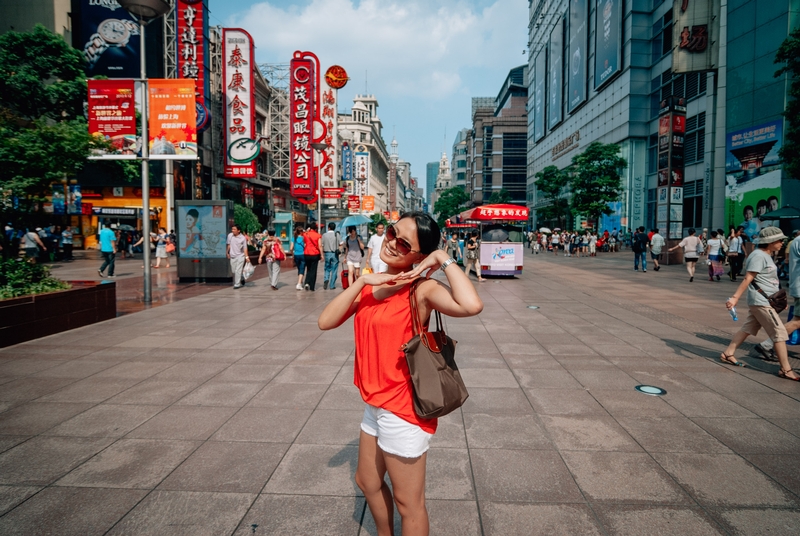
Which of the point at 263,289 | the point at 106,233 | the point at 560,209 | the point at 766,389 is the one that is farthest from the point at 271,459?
the point at 560,209

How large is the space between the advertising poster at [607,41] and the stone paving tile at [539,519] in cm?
4641

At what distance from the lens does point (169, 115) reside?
11805mm

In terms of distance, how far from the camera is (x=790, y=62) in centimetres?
1689

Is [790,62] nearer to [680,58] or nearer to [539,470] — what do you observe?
[680,58]

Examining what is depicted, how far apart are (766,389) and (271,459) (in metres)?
5.03

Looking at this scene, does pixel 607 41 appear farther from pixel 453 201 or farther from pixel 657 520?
pixel 453 201

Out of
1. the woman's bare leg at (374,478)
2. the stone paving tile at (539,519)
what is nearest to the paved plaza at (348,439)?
the stone paving tile at (539,519)

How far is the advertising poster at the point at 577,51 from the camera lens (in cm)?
5112

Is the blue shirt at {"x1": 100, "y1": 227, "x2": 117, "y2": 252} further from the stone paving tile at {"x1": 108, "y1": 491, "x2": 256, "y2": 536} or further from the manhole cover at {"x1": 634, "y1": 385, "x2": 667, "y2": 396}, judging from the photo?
the manhole cover at {"x1": 634, "y1": 385, "x2": 667, "y2": 396}

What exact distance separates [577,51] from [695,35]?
1016 inches

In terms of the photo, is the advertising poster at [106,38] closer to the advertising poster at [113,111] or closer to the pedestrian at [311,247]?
the advertising poster at [113,111]

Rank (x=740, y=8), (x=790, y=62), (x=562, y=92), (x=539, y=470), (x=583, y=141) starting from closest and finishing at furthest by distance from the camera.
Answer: (x=539, y=470) → (x=790, y=62) → (x=740, y=8) → (x=583, y=141) → (x=562, y=92)

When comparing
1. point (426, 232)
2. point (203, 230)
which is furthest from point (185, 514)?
point (203, 230)

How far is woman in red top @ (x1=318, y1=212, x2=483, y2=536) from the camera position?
2.17 m
